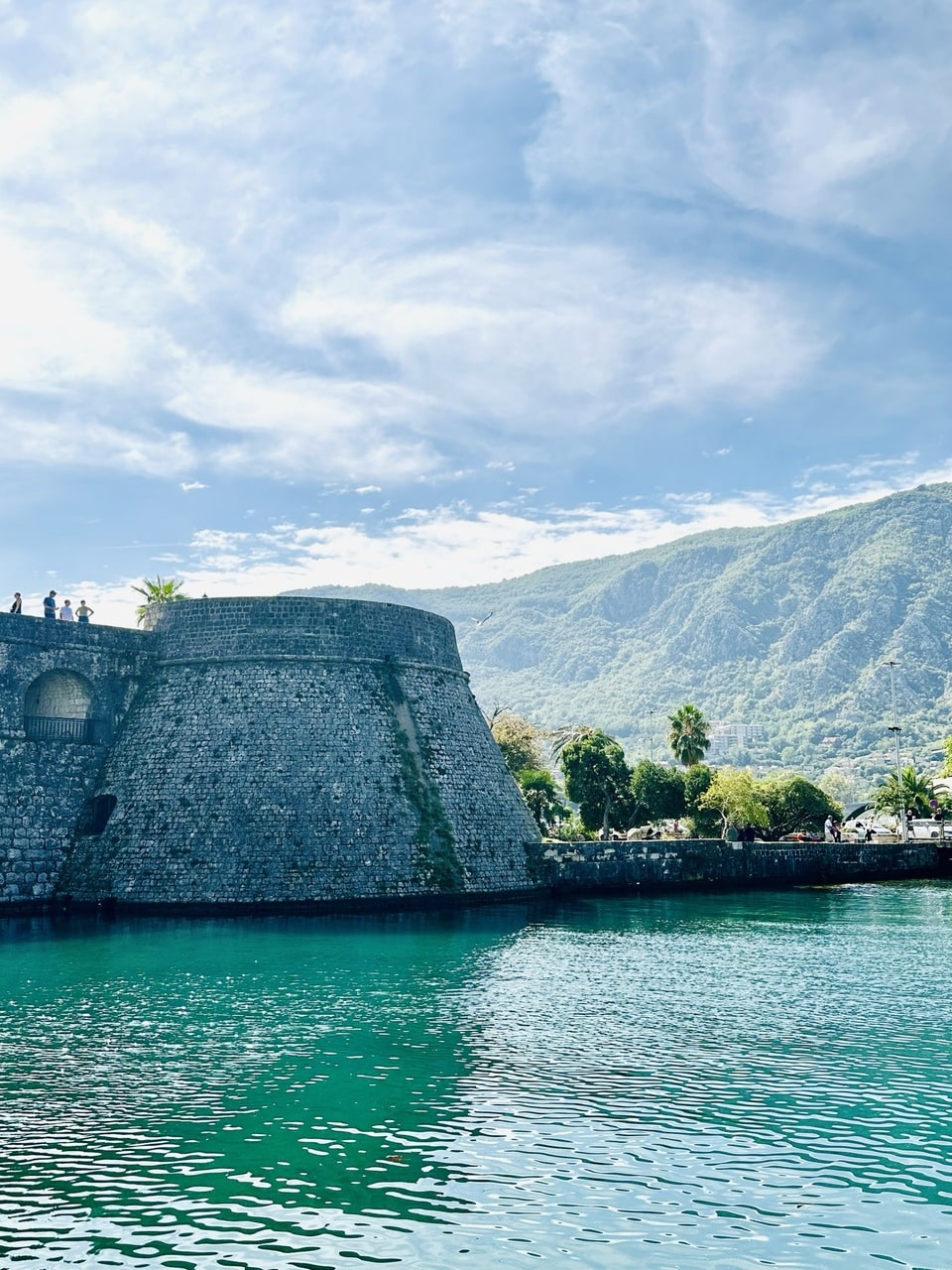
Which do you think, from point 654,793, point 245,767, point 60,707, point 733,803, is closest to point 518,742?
point 654,793

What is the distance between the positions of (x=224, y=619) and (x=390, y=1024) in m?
19.2

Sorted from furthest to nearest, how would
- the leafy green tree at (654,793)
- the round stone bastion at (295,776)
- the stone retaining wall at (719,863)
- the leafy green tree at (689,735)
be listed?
1. the leafy green tree at (689,735)
2. the leafy green tree at (654,793)
3. the stone retaining wall at (719,863)
4. the round stone bastion at (295,776)

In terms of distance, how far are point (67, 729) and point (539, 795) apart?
1129 inches

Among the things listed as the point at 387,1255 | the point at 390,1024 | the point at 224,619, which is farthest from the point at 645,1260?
the point at 224,619

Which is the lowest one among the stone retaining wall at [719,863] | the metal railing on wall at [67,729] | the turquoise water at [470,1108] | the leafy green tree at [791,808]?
the turquoise water at [470,1108]

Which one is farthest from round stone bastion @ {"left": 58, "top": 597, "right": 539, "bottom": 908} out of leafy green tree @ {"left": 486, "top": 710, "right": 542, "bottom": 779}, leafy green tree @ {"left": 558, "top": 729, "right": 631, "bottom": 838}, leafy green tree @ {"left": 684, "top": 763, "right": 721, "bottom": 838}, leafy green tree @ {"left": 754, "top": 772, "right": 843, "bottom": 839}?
leafy green tree @ {"left": 754, "top": 772, "right": 843, "bottom": 839}

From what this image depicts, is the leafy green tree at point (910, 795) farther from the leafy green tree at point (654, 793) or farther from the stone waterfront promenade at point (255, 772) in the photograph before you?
the stone waterfront promenade at point (255, 772)

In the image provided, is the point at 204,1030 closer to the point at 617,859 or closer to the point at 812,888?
the point at 617,859

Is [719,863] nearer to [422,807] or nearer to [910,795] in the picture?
[422,807]

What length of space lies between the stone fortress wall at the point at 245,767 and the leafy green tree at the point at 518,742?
27522mm

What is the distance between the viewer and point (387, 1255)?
931 centimetres

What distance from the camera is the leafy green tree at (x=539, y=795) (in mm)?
56750

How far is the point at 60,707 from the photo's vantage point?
34000mm

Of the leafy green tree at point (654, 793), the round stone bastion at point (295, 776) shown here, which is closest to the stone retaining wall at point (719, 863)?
the round stone bastion at point (295, 776)
